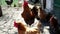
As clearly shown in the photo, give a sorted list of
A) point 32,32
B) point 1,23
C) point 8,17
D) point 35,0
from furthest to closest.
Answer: point 35,0
point 8,17
point 1,23
point 32,32

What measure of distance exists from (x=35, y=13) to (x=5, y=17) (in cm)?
105

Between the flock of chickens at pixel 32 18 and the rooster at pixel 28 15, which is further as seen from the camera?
the rooster at pixel 28 15

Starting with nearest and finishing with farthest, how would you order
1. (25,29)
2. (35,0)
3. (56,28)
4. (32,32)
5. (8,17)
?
1. (32,32)
2. (25,29)
3. (56,28)
4. (8,17)
5. (35,0)

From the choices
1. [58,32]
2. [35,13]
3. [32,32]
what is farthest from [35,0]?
[32,32]

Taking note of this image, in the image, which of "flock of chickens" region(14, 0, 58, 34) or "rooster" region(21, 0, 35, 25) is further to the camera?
"rooster" region(21, 0, 35, 25)

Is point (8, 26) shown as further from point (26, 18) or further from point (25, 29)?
point (25, 29)

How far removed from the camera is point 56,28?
207 cm

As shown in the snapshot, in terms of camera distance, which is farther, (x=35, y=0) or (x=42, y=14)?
(x=35, y=0)

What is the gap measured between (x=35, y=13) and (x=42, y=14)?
110 mm

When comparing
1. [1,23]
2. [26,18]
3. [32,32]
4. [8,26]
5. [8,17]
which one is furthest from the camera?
[8,17]

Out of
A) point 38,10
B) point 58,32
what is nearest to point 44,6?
point 38,10

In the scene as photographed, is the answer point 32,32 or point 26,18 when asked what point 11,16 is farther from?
point 32,32

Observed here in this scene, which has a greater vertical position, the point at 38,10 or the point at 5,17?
the point at 38,10

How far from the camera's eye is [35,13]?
241 centimetres
